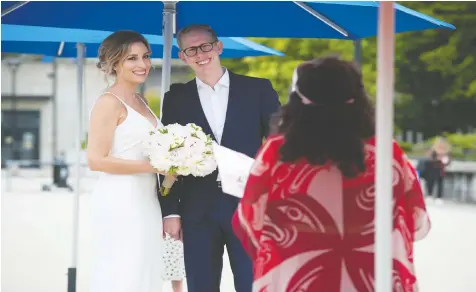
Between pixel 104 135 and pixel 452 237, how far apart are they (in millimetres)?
10868

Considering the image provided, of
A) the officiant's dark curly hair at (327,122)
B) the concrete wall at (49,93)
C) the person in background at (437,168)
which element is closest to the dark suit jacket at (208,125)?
the officiant's dark curly hair at (327,122)

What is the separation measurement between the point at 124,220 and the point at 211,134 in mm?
611

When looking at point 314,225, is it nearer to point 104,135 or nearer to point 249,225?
point 249,225

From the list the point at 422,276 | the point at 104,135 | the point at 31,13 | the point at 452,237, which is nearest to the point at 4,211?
the point at 452,237

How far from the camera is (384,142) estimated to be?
9.78 ft

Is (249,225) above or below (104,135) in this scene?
below

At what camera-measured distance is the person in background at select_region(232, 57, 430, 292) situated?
3.36 meters

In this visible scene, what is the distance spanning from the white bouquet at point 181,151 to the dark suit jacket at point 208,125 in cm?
22

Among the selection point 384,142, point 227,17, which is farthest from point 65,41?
point 384,142

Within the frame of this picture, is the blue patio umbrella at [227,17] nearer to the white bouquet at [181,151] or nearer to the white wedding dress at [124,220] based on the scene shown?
the white wedding dress at [124,220]

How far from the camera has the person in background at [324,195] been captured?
3.36 meters

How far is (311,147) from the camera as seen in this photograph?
132 inches

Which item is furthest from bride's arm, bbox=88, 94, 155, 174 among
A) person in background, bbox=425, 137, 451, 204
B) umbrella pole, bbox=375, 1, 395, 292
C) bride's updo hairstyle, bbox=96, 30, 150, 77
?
person in background, bbox=425, 137, 451, 204

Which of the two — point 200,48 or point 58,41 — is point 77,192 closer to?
point 58,41
